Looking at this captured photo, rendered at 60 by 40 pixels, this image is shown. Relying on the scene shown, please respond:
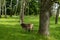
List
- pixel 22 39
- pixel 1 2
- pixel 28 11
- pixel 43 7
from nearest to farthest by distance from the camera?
pixel 22 39 → pixel 43 7 → pixel 1 2 → pixel 28 11

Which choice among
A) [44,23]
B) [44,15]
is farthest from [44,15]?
[44,23]

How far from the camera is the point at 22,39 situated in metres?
13.9

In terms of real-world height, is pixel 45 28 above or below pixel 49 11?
below

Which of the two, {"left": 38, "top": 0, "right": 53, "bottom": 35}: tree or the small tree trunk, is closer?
{"left": 38, "top": 0, "right": 53, "bottom": 35}: tree

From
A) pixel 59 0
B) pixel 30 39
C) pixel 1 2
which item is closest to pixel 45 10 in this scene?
pixel 59 0

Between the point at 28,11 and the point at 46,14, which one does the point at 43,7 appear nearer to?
the point at 46,14

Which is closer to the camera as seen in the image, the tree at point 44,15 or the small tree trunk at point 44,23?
the tree at point 44,15

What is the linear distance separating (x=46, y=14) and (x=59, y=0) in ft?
4.39

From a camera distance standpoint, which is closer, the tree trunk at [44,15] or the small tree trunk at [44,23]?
the tree trunk at [44,15]

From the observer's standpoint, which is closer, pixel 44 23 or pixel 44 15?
pixel 44 15

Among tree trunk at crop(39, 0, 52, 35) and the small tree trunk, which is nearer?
tree trunk at crop(39, 0, 52, 35)

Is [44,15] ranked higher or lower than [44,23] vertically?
higher

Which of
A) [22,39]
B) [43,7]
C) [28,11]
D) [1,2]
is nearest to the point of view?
[22,39]

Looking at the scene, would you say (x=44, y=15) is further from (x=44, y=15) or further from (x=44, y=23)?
(x=44, y=23)
